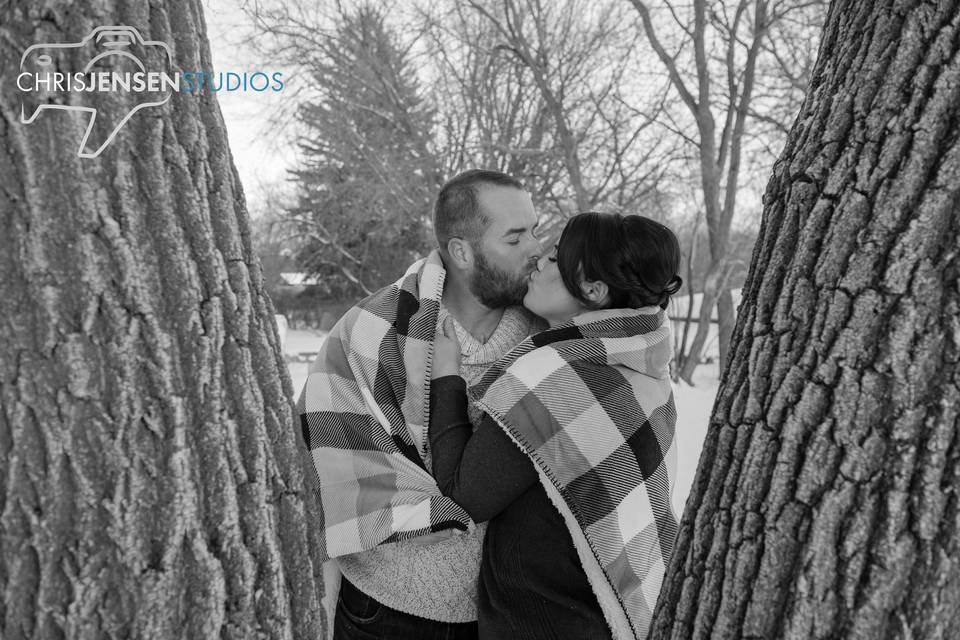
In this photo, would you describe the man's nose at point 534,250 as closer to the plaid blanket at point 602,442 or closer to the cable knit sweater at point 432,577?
the plaid blanket at point 602,442

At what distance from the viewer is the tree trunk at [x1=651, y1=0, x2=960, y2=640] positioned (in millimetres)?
886

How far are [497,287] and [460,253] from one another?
19 centimetres

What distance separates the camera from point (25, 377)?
98cm

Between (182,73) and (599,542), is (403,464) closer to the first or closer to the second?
(599,542)

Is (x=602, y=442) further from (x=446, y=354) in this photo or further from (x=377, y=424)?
(x=377, y=424)

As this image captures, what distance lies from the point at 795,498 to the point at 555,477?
820mm

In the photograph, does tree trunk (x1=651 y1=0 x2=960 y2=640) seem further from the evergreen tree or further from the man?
the evergreen tree

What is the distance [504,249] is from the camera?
2.31 meters

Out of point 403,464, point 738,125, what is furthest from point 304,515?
point 738,125

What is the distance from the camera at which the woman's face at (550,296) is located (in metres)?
2.00

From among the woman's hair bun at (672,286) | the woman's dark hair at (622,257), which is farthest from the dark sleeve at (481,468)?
the woman's hair bun at (672,286)

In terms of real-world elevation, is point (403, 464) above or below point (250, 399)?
below

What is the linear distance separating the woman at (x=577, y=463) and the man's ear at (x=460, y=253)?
0.51 meters

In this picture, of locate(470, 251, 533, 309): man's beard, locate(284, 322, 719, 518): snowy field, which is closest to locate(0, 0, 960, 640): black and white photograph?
locate(470, 251, 533, 309): man's beard
